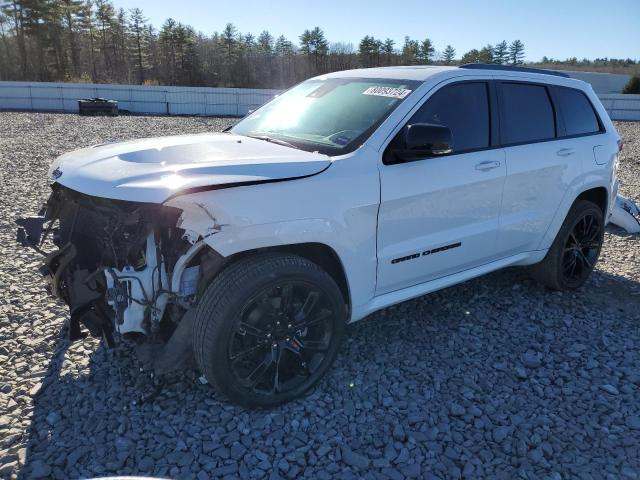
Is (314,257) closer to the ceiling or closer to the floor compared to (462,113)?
closer to the floor

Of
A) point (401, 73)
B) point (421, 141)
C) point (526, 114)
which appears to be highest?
point (401, 73)

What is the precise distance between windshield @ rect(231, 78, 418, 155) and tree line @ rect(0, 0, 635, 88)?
44559 millimetres

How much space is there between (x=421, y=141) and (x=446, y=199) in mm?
534

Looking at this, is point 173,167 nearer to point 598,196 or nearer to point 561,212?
point 561,212

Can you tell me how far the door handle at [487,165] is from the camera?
357 cm

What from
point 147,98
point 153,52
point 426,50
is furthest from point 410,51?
point 147,98

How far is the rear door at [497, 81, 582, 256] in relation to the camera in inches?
152

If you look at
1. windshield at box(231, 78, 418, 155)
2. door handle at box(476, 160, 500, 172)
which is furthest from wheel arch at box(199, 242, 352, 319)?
door handle at box(476, 160, 500, 172)

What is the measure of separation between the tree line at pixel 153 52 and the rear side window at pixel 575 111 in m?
44.9

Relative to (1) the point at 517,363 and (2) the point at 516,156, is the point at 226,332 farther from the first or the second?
(2) the point at 516,156

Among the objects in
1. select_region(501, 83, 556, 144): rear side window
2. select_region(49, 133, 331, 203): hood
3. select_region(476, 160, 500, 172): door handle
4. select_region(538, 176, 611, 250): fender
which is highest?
select_region(501, 83, 556, 144): rear side window

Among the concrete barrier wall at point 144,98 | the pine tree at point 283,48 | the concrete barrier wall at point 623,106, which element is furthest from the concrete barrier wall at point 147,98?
the pine tree at point 283,48

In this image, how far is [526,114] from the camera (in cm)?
405

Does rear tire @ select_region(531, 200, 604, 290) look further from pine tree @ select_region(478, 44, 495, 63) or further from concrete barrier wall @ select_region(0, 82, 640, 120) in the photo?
pine tree @ select_region(478, 44, 495, 63)
